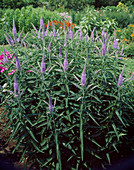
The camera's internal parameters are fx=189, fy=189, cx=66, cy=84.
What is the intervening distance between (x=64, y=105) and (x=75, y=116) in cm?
22

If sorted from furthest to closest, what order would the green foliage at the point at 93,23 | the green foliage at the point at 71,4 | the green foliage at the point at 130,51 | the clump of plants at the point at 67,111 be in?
1. the green foliage at the point at 71,4
2. the green foliage at the point at 93,23
3. the green foliage at the point at 130,51
4. the clump of plants at the point at 67,111

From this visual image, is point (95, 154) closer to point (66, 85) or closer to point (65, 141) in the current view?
point (65, 141)

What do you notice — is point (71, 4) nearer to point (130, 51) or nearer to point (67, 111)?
point (130, 51)

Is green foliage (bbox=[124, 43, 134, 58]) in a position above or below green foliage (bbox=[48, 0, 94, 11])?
below

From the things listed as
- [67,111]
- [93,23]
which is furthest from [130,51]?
[67,111]

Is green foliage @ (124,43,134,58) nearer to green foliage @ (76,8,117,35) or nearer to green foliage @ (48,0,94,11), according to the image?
green foliage @ (76,8,117,35)

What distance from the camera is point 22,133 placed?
2.39 metres

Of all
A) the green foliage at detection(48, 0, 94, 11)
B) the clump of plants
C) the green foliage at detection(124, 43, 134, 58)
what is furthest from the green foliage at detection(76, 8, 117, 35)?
the green foliage at detection(48, 0, 94, 11)

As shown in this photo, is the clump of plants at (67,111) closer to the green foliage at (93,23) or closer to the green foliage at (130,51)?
the green foliage at (130,51)

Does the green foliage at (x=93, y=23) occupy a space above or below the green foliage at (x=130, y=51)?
above

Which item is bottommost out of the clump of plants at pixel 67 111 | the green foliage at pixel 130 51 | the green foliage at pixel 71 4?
the green foliage at pixel 130 51

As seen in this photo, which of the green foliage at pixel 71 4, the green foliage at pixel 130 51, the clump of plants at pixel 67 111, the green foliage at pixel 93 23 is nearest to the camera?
the clump of plants at pixel 67 111

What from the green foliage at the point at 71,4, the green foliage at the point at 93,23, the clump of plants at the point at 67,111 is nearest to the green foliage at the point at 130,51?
the green foliage at the point at 93,23

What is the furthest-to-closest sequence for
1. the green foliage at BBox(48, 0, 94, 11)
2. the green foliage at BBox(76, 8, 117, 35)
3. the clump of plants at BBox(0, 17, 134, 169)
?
the green foliage at BBox(48, 0, 94, 11)
the green foliage at BBox(76, 8, 117, 35)
the clump of plants at BBox(0, 17, 134, 169)
